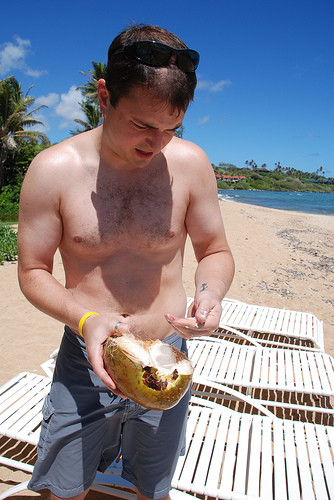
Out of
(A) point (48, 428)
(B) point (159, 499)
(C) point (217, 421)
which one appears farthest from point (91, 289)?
(C) point (217, 421)

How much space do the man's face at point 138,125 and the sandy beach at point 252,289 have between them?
2478mm

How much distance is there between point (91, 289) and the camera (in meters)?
1.55

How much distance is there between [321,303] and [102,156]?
6.25 m

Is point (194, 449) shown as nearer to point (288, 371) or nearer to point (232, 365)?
point (232, 365)

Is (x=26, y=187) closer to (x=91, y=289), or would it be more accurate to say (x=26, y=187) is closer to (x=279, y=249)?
(x=91, y=289)

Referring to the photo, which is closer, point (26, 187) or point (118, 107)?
point (118, 107)

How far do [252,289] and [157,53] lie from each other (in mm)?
6467

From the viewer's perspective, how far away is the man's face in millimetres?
1271

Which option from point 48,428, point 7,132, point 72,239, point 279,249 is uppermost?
point 7,132

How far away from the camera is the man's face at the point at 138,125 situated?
1.27 meters

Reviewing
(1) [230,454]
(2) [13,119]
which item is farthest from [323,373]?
(2) [13,119]

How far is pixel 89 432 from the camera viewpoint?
4.85 feet

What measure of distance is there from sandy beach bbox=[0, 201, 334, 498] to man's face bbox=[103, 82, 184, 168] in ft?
8.13

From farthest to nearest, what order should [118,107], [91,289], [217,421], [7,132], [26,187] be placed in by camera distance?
[7,132], [217,421], [91,289], [26,187], [118,107]
